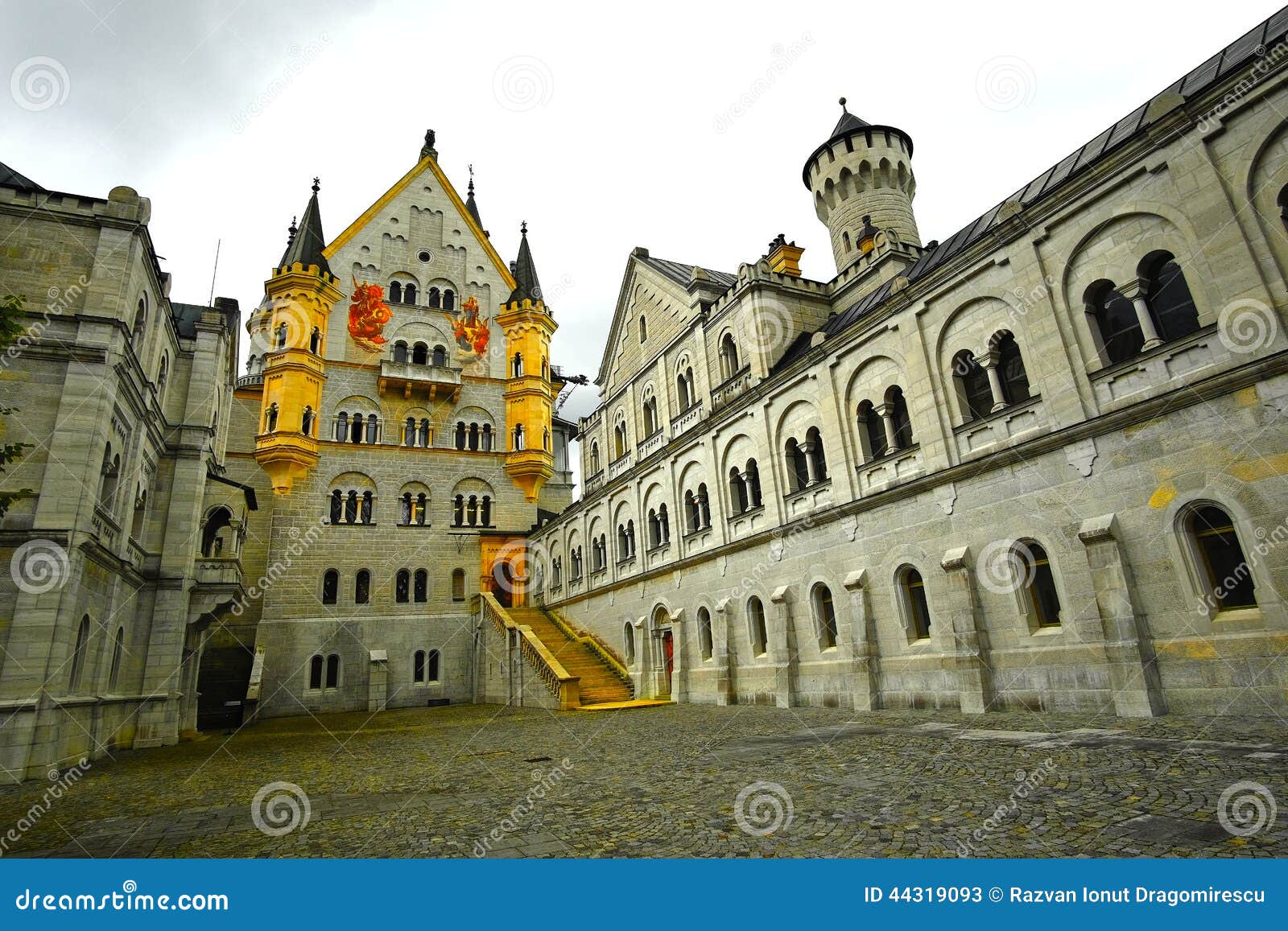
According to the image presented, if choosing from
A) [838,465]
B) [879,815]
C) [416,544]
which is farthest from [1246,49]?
[416,544]


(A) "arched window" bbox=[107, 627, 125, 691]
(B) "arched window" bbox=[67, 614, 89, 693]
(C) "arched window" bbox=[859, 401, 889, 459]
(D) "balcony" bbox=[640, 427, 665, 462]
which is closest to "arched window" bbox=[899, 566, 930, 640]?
(C) "arched window" bbox=[859, 401, 889, 459]

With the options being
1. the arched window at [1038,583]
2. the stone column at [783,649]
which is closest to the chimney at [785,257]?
the stone column at [783,649]

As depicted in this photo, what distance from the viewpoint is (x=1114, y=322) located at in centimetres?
1305

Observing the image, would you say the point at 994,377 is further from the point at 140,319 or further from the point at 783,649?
the point at 140,319

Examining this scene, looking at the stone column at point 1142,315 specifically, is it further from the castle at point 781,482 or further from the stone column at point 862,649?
the stone column at point 862,649

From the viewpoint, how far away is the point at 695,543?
25.4m

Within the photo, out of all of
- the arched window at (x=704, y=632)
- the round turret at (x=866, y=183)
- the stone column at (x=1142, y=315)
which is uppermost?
the round turret at (x=866, y=183)

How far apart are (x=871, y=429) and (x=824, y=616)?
212 inches

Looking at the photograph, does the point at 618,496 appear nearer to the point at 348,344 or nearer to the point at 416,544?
the point at 416,544

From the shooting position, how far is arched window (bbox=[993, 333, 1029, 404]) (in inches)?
579

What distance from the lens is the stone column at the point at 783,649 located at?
1926 centimetres

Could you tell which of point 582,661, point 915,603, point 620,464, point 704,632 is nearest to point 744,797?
point 915,603

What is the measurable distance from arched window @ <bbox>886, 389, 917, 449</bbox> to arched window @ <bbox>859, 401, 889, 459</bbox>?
479 millimetres

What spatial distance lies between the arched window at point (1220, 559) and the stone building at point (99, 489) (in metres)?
20.6
